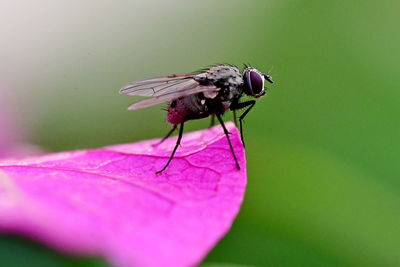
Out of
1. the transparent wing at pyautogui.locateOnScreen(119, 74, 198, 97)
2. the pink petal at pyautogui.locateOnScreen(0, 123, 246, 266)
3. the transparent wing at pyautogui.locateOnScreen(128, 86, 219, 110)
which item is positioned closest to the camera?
the pink petal at pyautogui.locateOnScreen(0, 123, 246, 266)

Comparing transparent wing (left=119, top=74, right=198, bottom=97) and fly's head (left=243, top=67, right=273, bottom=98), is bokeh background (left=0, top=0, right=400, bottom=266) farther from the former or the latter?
transparent wing (left=119, top=74, right=198, bottom=97)

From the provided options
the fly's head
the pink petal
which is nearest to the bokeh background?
the pink petal

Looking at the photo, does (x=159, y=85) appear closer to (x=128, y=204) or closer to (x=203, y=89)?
(x=203, y=89)

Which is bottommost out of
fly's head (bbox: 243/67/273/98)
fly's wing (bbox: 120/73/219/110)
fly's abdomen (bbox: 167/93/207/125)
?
fly's abdomen (bbox: 167/93/207/125)

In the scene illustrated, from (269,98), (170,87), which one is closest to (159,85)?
(170,87)

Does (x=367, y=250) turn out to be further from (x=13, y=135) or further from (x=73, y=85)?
(x=73, y=85)

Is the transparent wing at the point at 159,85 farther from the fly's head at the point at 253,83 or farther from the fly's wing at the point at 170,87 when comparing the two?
the fly's head at the point at 253,83

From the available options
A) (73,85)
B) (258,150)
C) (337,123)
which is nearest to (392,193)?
(258,150)

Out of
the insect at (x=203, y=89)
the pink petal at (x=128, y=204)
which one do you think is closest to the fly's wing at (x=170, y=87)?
the insect at (x=203, y=89)
